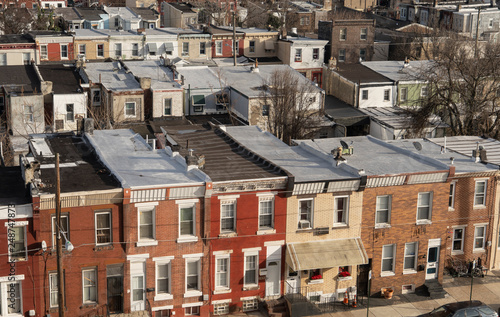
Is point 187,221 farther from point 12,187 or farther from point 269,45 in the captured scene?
point 269,45

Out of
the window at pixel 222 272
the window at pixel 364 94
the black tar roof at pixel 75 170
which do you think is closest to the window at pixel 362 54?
the window at pixel 364 94

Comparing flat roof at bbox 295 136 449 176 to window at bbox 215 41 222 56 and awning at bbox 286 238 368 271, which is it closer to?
awning at bbox 286 238 368 271

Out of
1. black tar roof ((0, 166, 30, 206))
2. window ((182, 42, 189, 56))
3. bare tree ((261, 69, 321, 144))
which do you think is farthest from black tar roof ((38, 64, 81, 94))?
black tar roof ((0, 166, 30, 206))

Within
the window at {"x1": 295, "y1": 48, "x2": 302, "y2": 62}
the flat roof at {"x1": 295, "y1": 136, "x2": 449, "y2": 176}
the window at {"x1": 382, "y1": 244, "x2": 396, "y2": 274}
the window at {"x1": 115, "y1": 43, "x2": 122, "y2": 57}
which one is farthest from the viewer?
the window at {"x1": 295, "y1": 48, "x2": 302, "y2": 62}

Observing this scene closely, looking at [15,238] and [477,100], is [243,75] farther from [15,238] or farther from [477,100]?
[15,238]

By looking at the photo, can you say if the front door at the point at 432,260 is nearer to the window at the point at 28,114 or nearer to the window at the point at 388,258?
the window at the point at 388,258

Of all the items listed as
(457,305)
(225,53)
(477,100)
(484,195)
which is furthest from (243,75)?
(457,305)

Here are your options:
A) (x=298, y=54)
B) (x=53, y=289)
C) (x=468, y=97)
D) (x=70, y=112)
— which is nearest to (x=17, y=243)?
(x=53, y=289)

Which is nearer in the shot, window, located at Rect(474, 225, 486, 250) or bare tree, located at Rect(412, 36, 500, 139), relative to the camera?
window, located at Rect(474, 225, 486, 250)
